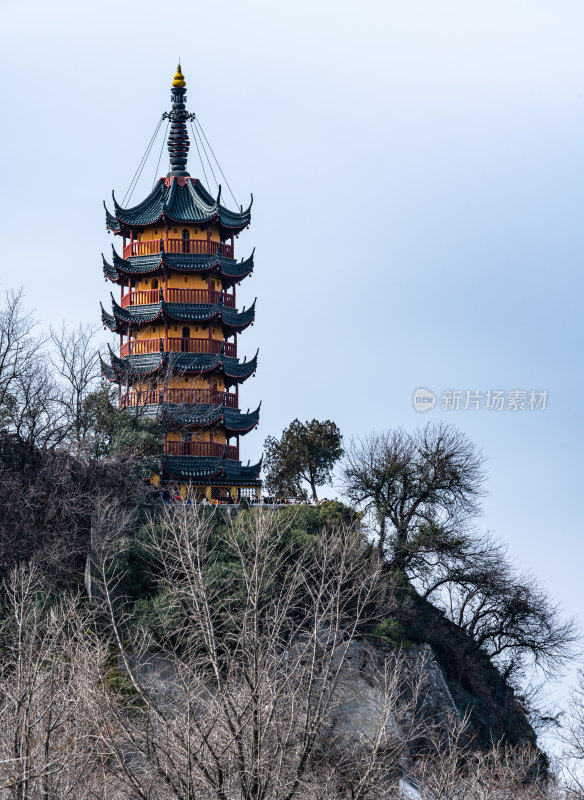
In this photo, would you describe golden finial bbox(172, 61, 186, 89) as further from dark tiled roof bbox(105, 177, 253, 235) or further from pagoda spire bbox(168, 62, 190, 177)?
dark tiled roof bbox(105, 177, 253, 235)

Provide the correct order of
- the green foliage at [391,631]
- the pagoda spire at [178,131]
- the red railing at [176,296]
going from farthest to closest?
the pagoda spire at [178,131], the red railing at [176,296], the green foliage at [391,631]

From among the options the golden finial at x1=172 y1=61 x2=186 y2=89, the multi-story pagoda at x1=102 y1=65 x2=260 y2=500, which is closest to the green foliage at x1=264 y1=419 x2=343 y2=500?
the multi-story pagoda at x1=102 y1=65 x2=260 y2=500

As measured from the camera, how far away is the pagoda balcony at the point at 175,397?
39812 millimetres

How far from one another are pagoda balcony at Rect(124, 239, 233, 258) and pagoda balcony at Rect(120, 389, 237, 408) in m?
5.52

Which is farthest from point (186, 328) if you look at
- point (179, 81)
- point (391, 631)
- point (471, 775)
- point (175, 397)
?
point (471, 775)

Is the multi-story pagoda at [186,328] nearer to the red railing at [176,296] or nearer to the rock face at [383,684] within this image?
the red railing at [176,296]

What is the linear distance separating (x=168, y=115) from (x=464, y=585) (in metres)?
23.6

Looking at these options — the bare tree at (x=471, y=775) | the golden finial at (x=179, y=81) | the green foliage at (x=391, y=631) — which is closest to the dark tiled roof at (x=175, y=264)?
the golden finial at (x=179, y=81)

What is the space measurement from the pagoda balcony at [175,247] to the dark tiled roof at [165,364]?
4152 mm

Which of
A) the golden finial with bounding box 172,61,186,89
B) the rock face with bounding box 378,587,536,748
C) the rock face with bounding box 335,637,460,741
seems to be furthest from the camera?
the golden finial with bounding box 172,61,186,89

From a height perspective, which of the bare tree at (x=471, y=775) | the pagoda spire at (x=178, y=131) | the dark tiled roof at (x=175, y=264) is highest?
the pagoda spire at (x=178, y=131)

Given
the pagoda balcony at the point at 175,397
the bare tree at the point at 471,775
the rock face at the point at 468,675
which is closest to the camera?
the bare tree at the point at 471,775

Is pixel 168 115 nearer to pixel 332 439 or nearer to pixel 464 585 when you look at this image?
pixel 332 439

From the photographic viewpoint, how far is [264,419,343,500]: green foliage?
4075 centimetres
